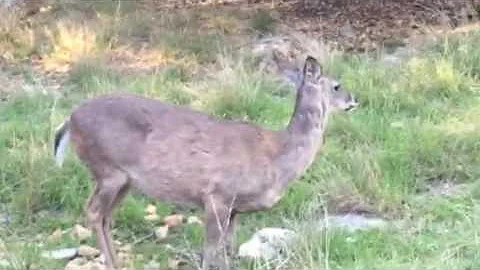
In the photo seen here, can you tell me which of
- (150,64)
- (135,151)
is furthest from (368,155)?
(150,64)

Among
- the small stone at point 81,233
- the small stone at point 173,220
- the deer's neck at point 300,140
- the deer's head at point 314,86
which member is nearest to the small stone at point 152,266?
the small stone at point 81,233

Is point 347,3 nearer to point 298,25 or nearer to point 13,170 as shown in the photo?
point 298,25

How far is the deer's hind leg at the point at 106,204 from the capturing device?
6168mm

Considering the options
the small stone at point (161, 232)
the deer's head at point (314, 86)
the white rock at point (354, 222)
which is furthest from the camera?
the small stone at point (161, 232)

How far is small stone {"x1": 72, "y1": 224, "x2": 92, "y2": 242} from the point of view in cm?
669

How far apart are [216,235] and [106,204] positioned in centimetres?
66

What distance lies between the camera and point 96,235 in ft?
20.9

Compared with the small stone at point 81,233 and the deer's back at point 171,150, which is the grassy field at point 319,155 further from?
the deer's back at point 171,150

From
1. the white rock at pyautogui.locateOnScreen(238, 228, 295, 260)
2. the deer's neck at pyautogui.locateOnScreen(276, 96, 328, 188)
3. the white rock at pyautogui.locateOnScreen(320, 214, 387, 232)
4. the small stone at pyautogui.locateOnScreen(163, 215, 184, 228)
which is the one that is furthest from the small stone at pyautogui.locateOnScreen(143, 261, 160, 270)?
the white rock at pyautogui.locateOnScreen(320, 214, 387, 232)

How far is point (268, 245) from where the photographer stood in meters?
6.16

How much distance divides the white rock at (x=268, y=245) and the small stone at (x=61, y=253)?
36.4 inches

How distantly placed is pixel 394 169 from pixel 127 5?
711 centimetres

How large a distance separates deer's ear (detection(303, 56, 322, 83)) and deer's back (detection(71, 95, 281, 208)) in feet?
1.39

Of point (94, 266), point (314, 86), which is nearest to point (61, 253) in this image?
point (94, 266)
